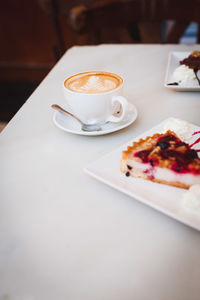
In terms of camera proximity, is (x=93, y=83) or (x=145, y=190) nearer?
(x=145, y=190)

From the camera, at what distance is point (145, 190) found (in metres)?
0.62

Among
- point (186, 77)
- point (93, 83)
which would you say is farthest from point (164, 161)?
point (186, 77)

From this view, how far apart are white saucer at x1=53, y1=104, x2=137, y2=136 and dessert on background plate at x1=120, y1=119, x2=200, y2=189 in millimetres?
125

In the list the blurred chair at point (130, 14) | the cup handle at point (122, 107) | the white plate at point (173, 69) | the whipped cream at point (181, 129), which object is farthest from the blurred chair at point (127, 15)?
the whipped cream at point (181, 129)

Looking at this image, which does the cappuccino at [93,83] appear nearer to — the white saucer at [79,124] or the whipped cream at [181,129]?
the white saucer at [79,124]

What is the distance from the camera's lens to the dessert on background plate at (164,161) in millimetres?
626

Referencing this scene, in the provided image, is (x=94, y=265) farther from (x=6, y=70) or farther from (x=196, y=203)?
(x=6, y=70)

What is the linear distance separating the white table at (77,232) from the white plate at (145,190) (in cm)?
3

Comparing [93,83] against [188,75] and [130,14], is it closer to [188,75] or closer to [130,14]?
[188,75]

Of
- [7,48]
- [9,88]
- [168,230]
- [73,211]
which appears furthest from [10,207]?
[7,48]

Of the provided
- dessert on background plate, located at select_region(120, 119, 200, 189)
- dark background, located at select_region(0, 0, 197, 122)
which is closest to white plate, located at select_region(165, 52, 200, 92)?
dessert on background plate, located at select_region(120, 119, 200, 189)

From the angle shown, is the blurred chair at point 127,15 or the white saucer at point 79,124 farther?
the blurred chair at point 127,15

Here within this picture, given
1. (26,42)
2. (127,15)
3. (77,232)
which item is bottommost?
(26,42)

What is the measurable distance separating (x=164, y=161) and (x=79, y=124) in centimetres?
34
